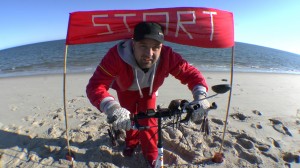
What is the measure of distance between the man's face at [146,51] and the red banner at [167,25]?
0.45 m

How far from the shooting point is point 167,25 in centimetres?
290

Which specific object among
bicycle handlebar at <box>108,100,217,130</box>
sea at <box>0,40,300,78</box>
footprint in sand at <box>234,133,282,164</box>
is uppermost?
bicycle handlebar at <box>108,100,217,130</box>

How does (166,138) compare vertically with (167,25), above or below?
below

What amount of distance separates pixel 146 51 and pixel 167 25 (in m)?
0.61

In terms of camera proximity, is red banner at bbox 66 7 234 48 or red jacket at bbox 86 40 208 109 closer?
red jacket at bbox 86 40 208 109

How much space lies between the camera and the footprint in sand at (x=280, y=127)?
437 centimetres

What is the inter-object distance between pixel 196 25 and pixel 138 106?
56.4 inches

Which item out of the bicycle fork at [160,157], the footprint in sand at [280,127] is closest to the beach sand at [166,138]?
the footprint in sand at [280,127]

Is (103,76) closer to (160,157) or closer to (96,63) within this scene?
(160,157)

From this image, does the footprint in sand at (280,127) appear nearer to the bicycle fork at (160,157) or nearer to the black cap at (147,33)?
the bicycle fork at (160,157)

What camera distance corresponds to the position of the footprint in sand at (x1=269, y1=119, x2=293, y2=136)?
14.3 ft

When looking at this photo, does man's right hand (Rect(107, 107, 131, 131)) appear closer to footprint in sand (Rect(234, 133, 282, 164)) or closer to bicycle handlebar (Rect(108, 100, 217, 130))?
bicycle handlebar (Rect(108, 100, 217, 130))

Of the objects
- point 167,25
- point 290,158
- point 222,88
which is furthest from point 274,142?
point 167,25

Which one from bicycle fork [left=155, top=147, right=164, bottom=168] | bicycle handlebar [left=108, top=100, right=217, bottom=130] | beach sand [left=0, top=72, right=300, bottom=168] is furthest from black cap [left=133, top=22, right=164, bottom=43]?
beach sand [left=0, top=72, right=300, bottom=168]
